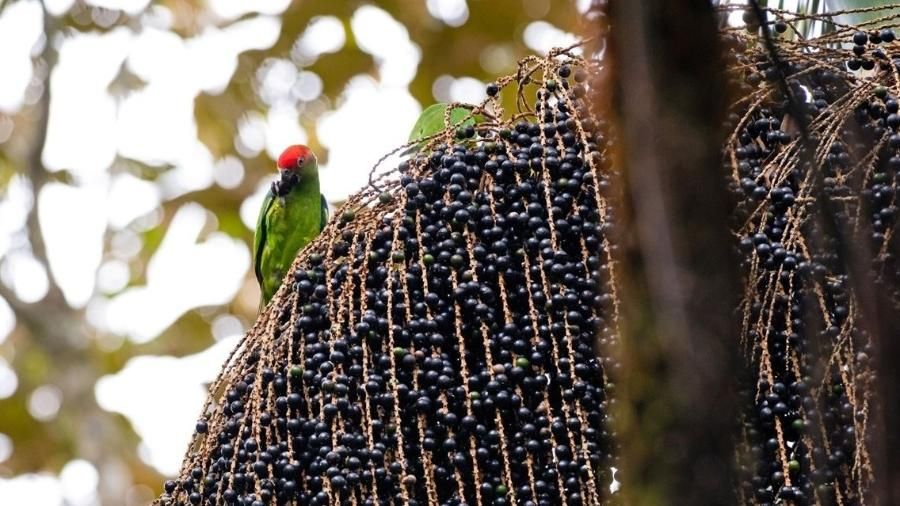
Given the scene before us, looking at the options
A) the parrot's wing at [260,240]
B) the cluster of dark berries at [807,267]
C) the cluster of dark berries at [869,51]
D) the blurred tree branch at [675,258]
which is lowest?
the blurred tree branch at [675,258]

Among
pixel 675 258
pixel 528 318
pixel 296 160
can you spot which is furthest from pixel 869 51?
pixel 296 160

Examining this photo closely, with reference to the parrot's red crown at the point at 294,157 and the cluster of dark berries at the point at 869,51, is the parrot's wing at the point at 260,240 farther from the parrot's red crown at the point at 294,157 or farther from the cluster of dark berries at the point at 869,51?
the cluster of dark berries at the point at 869,51

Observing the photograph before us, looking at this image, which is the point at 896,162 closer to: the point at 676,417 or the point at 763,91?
the point at 763,91

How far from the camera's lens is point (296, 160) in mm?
4270

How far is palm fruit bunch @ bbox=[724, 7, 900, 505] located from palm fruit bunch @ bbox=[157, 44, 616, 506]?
0.22 meters

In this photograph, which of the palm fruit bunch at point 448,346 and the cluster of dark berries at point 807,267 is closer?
the cluster of dark berries at point 807,267

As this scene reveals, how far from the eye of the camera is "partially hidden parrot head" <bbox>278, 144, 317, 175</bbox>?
13.8 ft

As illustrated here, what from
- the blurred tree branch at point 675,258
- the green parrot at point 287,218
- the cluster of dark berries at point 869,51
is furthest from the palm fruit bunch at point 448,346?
the green parrot at point 287,218

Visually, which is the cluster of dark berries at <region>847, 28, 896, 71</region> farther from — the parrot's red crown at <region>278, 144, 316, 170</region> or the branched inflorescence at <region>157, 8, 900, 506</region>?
the parrot's red crown at <region>278, 144, 316, 170</region>

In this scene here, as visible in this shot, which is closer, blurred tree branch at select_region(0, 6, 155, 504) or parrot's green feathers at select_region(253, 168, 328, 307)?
parrot's green feathers at select_region(253, 168, 328, 307)

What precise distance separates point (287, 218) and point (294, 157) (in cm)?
39

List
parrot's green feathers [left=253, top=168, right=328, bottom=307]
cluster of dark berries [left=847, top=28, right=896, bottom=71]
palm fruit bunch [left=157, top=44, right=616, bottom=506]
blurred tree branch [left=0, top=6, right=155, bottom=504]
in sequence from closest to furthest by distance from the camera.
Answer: palm fruit bunch [left=157, top=44, right=616, bottom=506], cluster of dark berries [left=847, top=28, right=896, bottom=71], parrot's green feathers [left=253, top=168, right=328, bottom=307], blurred tree branch [left=0, top=6, right=155, bottom=504]

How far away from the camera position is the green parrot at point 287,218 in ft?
12.6

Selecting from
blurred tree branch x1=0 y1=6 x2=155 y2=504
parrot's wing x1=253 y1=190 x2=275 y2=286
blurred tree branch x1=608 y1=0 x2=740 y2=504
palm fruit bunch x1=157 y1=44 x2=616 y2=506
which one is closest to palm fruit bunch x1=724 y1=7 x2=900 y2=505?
palm fruit bunch x1=157 y1=44 x2=616 y2=506
